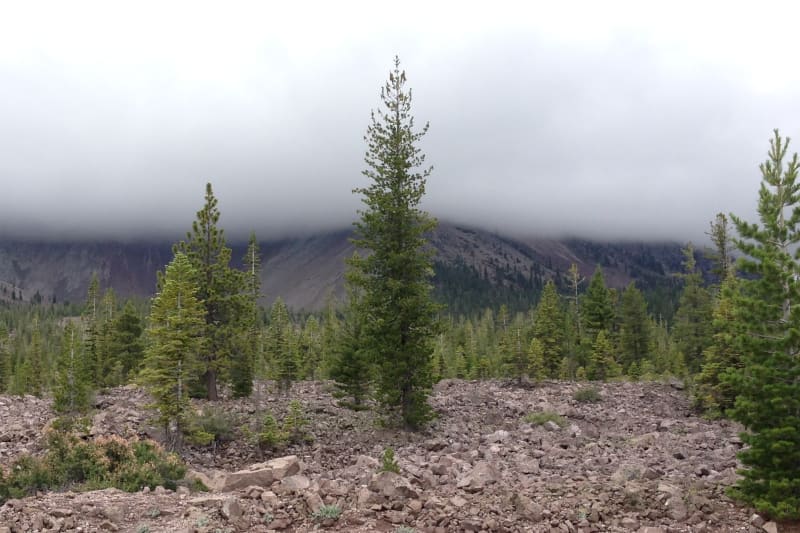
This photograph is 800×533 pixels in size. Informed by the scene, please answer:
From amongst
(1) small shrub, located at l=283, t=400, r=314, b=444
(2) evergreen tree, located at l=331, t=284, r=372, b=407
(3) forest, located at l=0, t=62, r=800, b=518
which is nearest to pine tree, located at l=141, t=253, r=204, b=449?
(3) forest, located at l=0, t=62, r=800, b=518

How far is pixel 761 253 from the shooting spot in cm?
1212

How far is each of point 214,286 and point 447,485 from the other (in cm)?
2016

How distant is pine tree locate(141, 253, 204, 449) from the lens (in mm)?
21188

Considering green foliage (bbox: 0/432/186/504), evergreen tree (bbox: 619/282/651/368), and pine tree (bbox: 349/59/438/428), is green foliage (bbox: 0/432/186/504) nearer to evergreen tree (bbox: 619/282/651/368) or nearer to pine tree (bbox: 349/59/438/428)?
pine tree (bbox: 349/59/438/428)

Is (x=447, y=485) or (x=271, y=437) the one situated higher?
(x=447, y=485)

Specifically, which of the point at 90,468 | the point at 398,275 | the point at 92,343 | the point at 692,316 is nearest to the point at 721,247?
the point at 692,316

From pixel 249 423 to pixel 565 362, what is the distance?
38.3 meters

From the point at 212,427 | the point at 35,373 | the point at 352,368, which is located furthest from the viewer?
the point at 35,373

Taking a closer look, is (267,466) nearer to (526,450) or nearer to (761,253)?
(526,450)

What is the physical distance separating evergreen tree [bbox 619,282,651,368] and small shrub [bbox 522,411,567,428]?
35640 mm

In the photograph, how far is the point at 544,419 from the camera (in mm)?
23234

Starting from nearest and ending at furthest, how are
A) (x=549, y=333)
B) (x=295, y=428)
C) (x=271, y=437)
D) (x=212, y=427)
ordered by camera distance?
(x=271, y=437), (x=212, y=427), (x=295, y=428), (x=549, y=333)

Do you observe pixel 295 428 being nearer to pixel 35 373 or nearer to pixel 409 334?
pixel 409 334

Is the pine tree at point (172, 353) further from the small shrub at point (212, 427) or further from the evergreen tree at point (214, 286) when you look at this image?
the evergreen tree at point (214, 286)
